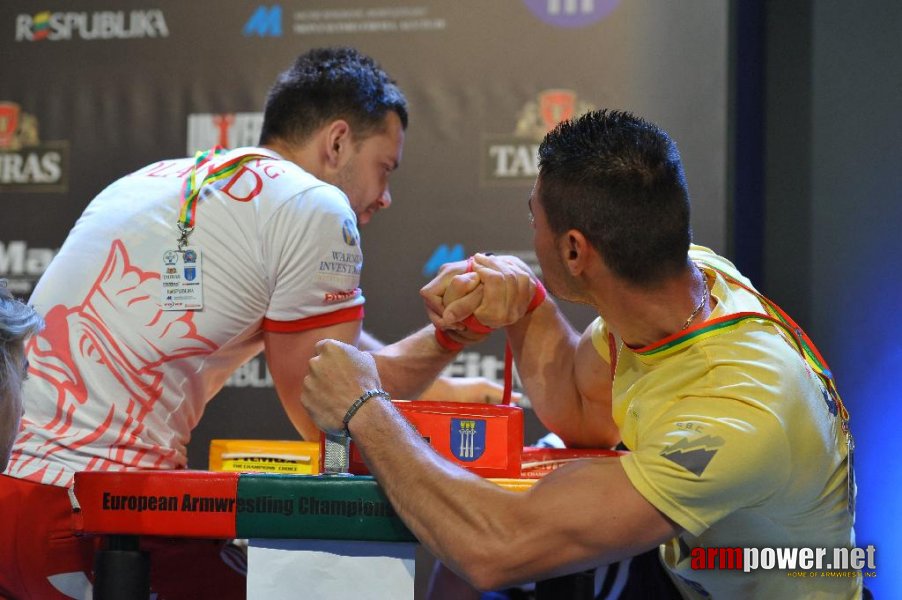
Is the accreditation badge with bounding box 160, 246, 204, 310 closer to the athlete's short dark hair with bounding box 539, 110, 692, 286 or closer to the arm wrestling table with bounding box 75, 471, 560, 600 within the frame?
the arm wrestling table with bounding box 75, 471, 560, 600

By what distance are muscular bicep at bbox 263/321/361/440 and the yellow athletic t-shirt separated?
615mm

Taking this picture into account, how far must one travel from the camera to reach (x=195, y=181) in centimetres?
204

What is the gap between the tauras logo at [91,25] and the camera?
3.92 meters

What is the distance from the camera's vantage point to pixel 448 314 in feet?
6.81

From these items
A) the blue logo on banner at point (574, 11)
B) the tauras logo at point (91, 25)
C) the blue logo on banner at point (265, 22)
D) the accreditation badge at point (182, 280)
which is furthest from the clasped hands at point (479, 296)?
the tauras logo at point (91, 25)

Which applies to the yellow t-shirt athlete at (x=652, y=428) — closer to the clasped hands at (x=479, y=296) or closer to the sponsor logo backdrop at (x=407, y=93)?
the clasped hands at (x=479, y=296)

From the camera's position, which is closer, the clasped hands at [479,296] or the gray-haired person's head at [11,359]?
the gray-haired person's head at [11,359]

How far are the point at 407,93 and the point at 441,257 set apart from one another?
609 mm

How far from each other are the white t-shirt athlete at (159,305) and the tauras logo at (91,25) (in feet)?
6.65

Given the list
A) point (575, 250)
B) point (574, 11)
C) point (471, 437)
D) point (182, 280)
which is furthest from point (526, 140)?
point (471, 437)

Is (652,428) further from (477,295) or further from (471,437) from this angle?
(477,295)

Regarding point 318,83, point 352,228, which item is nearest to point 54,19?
point 318,83

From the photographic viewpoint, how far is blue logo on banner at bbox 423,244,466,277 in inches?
143

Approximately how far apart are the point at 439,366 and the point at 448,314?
215 mm
